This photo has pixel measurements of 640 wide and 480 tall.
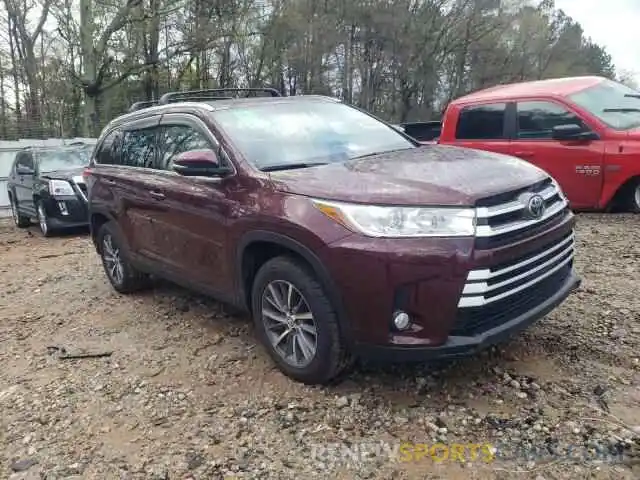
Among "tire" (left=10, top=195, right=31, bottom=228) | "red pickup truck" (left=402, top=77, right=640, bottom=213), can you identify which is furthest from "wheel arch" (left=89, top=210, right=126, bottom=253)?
"tire" (left=10, top=195, right=31, bottom=228)

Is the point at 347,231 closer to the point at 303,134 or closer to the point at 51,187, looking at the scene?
the point at 303,134

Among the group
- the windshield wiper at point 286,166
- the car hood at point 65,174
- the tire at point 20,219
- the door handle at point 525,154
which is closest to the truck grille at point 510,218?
the windshield wiper at point 286,166

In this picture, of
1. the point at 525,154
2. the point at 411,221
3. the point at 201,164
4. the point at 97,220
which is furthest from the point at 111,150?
the point at 525,154

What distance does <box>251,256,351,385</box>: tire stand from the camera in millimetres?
2877

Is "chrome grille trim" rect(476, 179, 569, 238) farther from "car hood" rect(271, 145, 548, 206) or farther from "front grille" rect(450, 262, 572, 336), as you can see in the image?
"front grille" rect(450, 262, 572, 336)

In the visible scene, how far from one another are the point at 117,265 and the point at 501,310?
150 inches

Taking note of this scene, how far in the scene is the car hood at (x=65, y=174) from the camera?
920cm

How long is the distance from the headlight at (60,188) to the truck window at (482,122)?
20.7 feet

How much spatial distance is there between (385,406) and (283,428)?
56 centimetres

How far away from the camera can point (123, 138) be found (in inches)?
195

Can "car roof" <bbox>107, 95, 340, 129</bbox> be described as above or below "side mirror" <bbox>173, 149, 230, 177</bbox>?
above

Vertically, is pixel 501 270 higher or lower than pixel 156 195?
lower

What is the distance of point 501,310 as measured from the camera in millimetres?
2771

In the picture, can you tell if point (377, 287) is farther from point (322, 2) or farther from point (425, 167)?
point (322, 2)
